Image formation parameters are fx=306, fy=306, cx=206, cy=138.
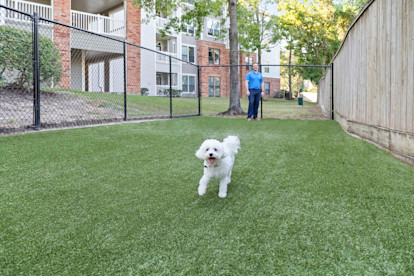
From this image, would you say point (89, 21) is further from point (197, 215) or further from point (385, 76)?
point (197, 215)

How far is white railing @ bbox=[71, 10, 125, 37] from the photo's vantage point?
15664 mm

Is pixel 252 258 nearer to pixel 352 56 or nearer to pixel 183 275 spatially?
pixel 183 275

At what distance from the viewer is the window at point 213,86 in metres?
28.3

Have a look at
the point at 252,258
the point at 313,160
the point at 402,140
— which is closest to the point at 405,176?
the point at 402,140

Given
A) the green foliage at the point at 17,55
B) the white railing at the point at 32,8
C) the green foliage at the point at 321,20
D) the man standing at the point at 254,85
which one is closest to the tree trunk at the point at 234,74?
the man standing at the point at 254,85

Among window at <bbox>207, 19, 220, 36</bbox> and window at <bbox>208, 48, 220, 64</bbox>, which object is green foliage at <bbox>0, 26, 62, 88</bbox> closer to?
window at <bbox>208, 48, 220, 64</bbox>

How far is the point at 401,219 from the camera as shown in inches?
81.6

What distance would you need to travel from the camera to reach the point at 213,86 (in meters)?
28.5

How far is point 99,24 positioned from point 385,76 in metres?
15.4

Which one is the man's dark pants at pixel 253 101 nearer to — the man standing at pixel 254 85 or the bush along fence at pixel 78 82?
the man standing at pixel 254 85

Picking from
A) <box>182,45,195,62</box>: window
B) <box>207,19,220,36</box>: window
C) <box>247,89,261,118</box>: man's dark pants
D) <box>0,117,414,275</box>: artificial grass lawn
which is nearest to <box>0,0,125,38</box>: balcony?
<box>182,45,195,62</box>: window

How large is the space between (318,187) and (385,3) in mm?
2990

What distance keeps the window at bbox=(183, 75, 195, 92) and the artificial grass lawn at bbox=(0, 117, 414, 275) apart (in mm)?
22328

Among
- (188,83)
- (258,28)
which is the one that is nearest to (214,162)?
(188,83)
